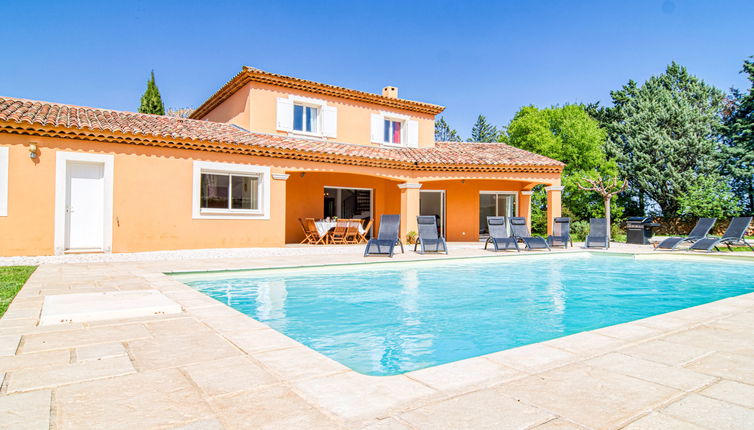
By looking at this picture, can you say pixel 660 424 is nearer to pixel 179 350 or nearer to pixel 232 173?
pixel 179 350

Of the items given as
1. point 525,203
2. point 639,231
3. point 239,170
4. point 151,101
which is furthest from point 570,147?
point 151,101

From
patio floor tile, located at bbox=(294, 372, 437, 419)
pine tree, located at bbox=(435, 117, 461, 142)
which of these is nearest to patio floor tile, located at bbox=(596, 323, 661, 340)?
patio floor tile, located at bbox=(294, 372, 437, 419)

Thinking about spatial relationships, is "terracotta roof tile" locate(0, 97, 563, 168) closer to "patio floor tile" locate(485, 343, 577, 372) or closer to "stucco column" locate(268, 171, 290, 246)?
"stucco column" locate(268, 171, 290, 246)

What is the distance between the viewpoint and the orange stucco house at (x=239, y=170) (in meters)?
10.1

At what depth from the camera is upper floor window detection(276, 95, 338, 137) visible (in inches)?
600

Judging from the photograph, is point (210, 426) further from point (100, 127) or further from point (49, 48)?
point (49, 48)

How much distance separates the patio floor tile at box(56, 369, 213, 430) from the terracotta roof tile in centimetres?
1023

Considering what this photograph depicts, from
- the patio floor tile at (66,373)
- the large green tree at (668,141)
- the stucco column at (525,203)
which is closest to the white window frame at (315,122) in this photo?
the stucco column at (525,203)

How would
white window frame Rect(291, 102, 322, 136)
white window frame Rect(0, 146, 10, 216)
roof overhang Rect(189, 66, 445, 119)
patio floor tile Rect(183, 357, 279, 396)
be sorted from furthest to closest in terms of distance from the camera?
white window frame Rect(291, 102, 322, 136) → roof overhang Rect(189, 66, 445, 119) → white window frame Rect(0, 146, 10, 216) → patio floor tile Rect(183, 357, 279, 396)

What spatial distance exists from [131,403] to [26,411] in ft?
1.41

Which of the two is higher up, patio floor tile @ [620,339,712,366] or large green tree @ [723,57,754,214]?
large green tree @ [723,57,754,214]

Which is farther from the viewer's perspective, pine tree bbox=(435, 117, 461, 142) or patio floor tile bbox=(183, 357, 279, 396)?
pine tree bbox=(435, 117, 461, 142)

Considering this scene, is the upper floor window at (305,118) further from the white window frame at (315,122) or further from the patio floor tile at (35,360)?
the patio floor tile at (35,360)

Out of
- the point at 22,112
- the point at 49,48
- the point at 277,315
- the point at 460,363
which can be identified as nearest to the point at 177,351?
the point at 460,363
